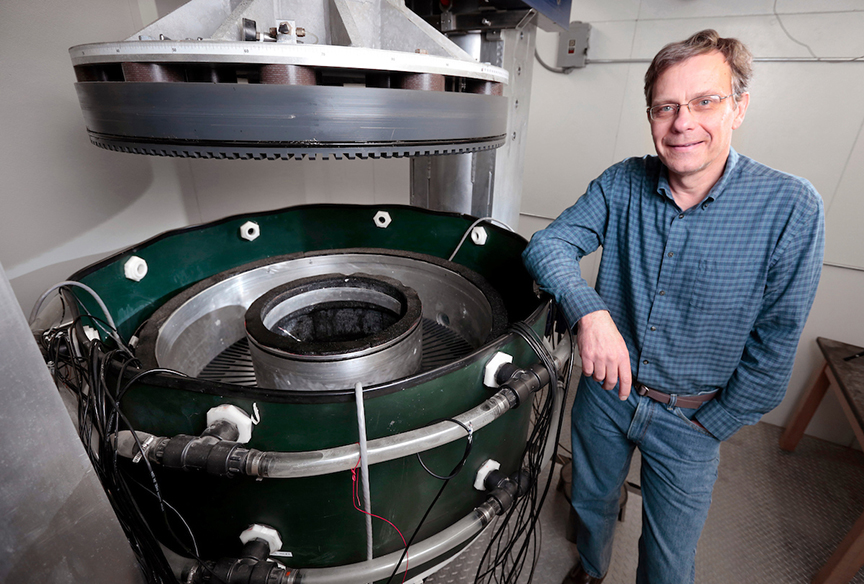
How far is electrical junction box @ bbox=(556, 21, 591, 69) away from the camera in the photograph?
7.73ft

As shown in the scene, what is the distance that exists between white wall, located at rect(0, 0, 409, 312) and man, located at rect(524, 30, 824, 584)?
134 cm

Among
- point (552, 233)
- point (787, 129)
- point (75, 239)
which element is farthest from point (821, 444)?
point (75, 239)

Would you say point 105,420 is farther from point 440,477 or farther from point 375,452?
point 440,477

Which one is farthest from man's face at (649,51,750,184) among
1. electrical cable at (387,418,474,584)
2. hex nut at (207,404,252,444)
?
hex nut at (207,404,252,444)

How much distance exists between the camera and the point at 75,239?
4.45 feet

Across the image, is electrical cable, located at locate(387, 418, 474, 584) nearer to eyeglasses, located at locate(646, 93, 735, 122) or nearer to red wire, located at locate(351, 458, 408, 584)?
red wire, located at locate(351, 458, 408, 584)

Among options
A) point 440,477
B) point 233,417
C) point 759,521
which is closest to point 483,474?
point 440,477

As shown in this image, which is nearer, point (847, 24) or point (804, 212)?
point (804, 212)

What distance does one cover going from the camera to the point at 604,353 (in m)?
0.96

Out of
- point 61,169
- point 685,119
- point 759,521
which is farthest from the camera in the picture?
point 759,521

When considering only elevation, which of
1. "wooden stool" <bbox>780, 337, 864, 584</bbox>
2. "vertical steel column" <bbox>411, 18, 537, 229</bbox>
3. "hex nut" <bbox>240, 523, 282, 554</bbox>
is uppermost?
"vertical steel column" <bbox>411, 18, 537, 229</bbox>

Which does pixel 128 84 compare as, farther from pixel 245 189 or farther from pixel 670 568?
pixel 670 568

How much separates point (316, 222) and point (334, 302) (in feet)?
1.65

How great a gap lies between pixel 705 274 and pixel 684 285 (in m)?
0.05
